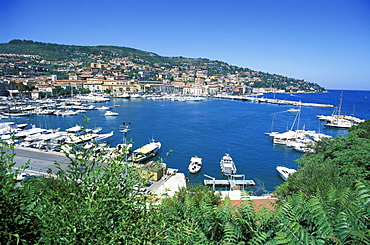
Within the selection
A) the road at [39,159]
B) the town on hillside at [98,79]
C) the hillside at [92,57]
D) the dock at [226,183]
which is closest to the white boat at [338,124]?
the dock at [226,183]

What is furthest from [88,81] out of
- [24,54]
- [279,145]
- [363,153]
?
[363,153]

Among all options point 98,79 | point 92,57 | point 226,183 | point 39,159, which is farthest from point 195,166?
point 92,57

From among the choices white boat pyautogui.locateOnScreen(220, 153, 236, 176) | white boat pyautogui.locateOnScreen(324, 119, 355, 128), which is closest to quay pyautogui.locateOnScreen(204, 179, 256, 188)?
white boat pyautogui.locateOnScreen(220, 153, 236, 176)

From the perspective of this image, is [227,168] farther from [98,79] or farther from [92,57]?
[92,57]

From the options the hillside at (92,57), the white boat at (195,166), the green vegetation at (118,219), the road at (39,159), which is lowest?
the white boat at (195,166)

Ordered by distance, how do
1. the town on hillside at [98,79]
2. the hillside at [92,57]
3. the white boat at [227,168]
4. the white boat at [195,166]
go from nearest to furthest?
the white boat at [227,168]
the white boat at [195,166]
the town on hillside at [98,79]
the hillside at [92,57]

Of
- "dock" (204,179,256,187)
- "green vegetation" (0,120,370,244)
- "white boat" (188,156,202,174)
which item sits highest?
"green vegetation" (0,120,370,244)

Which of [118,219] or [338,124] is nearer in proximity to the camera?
[118,219]

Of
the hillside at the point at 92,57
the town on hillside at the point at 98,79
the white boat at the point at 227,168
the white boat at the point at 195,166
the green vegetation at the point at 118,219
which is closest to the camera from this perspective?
the green vegetation at the point at 118,219

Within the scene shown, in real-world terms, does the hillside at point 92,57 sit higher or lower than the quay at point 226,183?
higher

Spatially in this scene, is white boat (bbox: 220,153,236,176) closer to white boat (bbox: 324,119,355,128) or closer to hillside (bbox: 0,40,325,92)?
white boat (bbox: 324,119,355,128)

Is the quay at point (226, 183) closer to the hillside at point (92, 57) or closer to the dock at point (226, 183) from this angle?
the dock at point (226, 183)

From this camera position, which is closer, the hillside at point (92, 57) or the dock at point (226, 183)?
the dock at point (226, 183)

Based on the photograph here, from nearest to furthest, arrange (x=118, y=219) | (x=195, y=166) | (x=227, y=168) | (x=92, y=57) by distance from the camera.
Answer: (x=118, y=219)
(x=227, y=168)
(x=195, y=166)
(x=92, y=57)
